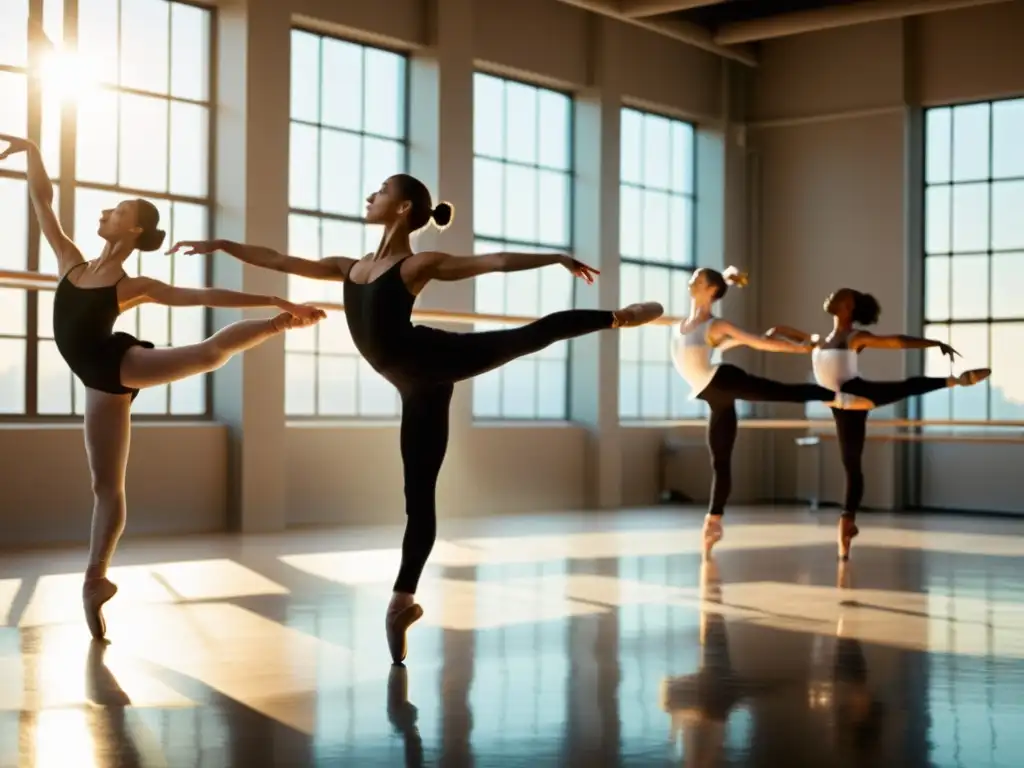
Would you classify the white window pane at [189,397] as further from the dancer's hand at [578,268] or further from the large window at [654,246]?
the dancer's hand at [578,268]

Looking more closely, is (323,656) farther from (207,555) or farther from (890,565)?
(890,565)

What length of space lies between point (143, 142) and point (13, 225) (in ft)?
3.28

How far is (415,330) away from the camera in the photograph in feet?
11.9

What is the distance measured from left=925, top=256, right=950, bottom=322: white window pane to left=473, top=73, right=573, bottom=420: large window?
2828 millimetres

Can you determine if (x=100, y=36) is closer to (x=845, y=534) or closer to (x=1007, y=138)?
(x=845, y=534)

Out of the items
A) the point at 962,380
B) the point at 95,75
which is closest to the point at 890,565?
the point at 962,380

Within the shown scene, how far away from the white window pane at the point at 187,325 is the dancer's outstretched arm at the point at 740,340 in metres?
3.29

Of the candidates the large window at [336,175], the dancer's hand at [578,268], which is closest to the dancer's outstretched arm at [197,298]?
the dancer's hand at [578,268]

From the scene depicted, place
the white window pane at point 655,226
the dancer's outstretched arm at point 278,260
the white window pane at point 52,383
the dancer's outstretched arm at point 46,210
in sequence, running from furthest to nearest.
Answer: the white window pane at point 655,226 < the white window pane at point 52,383 < the dancer's outstretched arm at point 46,210 < the dancer's outstretched arm at point 278,260

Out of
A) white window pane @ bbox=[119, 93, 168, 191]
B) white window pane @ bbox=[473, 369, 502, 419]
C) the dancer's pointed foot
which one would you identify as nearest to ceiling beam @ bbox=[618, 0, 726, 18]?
white window pane @ bbox=[473, 369, 502, 419]

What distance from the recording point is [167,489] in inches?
314

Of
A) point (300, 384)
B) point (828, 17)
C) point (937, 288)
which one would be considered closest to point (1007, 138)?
point (937, 288)

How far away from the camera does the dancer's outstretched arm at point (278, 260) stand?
3.76 m

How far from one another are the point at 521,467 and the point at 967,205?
13.3 feet
